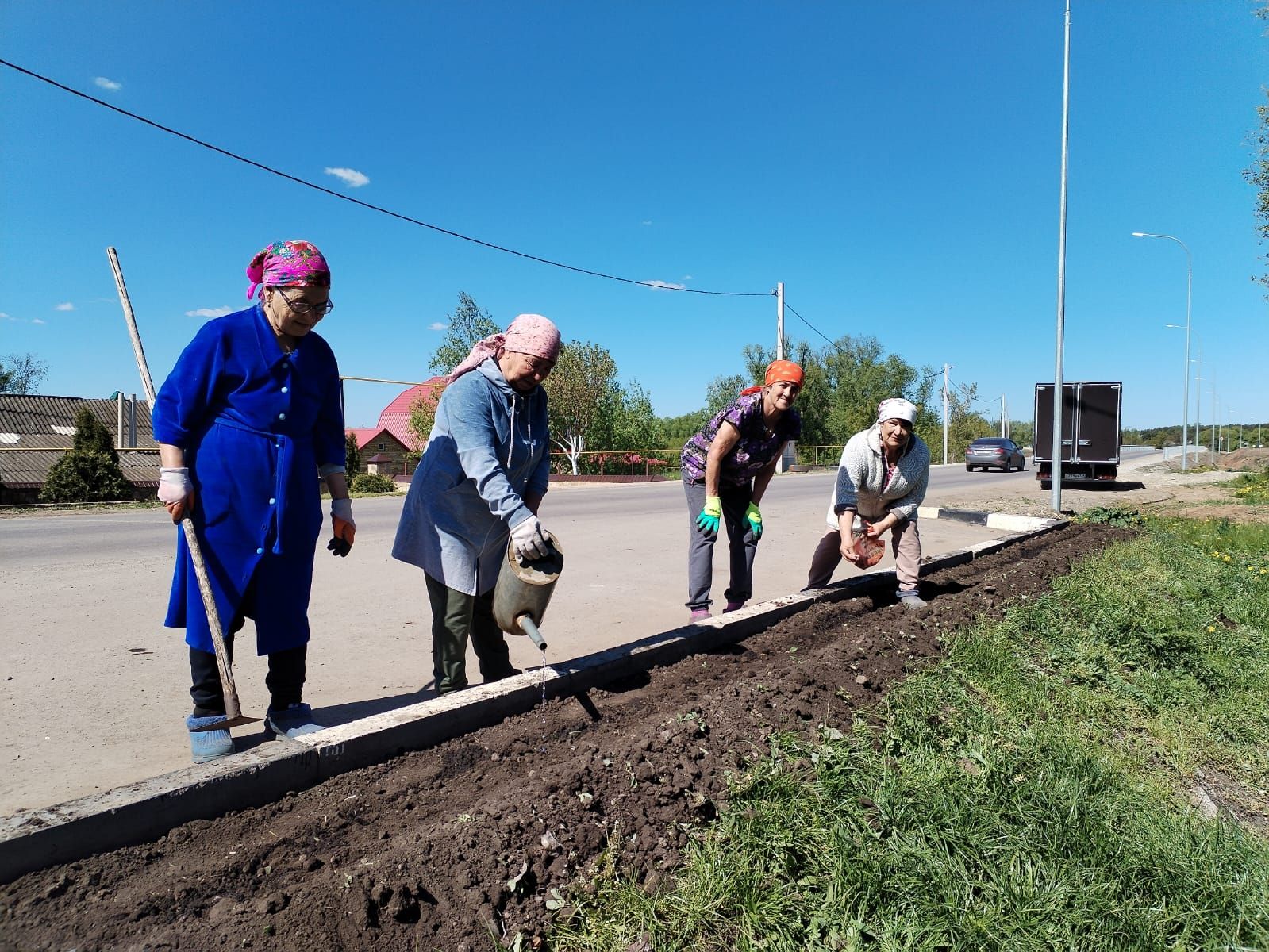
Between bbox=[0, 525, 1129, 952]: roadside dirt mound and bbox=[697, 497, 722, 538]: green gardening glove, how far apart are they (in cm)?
132

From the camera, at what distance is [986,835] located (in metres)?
2.00

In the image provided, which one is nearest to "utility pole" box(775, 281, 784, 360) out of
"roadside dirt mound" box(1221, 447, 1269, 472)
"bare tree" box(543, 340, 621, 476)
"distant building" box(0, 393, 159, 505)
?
"bare tree" box(543, 340, 621, 476)

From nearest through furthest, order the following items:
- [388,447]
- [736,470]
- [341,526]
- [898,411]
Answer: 1. [341,526]
2. [736,470]
3. [898,411]
4. [388,447]

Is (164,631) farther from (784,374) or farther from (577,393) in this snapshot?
(577,393)

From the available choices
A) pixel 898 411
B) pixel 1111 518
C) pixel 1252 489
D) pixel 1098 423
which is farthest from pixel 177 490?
pixel 1098 423

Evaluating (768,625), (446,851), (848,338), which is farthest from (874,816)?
(848,338)

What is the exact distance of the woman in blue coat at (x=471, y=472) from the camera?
2.81 m

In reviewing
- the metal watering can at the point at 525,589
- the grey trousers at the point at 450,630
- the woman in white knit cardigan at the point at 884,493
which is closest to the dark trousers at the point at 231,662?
the grey trousers at the point at 450,630

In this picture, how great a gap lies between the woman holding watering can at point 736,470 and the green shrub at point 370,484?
19126 mm

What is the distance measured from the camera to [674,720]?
256 cm

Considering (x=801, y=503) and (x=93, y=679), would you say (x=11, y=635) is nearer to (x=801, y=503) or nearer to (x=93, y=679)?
(x=93, y=679)

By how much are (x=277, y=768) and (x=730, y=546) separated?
114 inches

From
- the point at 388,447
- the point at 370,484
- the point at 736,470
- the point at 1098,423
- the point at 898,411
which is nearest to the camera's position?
the point at 736,470

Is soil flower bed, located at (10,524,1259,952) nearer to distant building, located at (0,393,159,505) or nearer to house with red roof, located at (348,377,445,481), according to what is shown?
distant building, located at (0,393,159,505)
